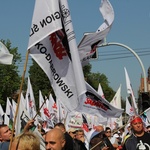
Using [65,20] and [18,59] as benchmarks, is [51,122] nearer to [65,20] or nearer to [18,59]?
[65,20]

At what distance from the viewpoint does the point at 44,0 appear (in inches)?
237

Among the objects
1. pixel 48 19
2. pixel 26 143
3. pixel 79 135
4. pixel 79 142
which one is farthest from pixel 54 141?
pixel 79 135

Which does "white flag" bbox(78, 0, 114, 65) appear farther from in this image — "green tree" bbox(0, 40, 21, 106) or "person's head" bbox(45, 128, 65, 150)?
"green tree" bbox(0, 40, 21, 106)

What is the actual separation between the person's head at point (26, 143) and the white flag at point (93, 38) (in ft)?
10.4

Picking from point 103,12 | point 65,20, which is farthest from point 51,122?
point 65,20

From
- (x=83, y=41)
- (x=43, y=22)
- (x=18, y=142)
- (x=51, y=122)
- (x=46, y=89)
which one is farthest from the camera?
(x=46, y=89)

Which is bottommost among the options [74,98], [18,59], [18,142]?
[18,142]

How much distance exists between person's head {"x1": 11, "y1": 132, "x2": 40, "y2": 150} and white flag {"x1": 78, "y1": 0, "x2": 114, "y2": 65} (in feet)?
10.4

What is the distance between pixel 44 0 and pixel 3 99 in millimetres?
49904

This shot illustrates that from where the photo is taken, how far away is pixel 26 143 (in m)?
3.93

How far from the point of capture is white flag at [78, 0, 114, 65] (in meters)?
7.02

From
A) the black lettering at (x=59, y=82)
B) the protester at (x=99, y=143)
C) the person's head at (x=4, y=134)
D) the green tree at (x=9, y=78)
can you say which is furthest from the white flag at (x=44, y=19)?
the green tree at (x=9, y=78)

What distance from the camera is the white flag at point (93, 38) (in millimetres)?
7016

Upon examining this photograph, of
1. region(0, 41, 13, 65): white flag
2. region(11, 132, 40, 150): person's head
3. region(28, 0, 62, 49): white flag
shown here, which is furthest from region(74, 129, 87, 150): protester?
region(11, 132, 40, 150): person's head
